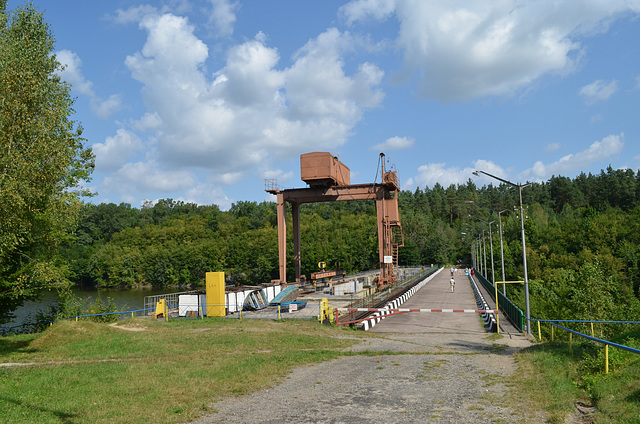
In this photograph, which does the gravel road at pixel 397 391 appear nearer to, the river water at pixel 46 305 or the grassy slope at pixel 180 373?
the grassy slope at pixel 180 373

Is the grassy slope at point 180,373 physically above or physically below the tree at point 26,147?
below

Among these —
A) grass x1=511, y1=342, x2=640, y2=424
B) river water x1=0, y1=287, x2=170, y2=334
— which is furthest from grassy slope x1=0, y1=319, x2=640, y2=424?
river water x1=0, y1=287, x2=170, y2=334

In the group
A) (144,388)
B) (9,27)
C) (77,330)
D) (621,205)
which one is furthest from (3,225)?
(621,205)

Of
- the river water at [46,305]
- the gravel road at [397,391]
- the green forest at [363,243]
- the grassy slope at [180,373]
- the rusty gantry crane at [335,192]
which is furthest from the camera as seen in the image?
the green forest at [363,243]

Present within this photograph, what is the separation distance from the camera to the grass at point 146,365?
8781 mm

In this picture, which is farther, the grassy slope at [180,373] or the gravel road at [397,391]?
the grassy slope at [180,373]

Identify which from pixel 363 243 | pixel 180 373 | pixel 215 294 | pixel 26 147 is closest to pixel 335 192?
pixel 215 294

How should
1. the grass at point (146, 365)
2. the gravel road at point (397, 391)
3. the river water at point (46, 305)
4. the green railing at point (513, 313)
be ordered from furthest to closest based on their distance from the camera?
1. the river water at point (46, 305)
2. the green railing at point (513, 313)
3. the grass at point (146, 365)
4. the gravel road at point (397, 391)

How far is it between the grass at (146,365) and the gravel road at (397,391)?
32.0 inches

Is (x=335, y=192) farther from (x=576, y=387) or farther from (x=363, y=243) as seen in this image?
(x=363, y=243)

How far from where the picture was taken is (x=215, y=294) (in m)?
29.1

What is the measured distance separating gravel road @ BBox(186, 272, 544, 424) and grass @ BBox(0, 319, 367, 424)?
81cm

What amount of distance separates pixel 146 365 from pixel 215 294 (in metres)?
15.8

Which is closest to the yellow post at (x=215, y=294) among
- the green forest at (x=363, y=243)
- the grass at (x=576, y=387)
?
the grass at (x=576, y=387)
